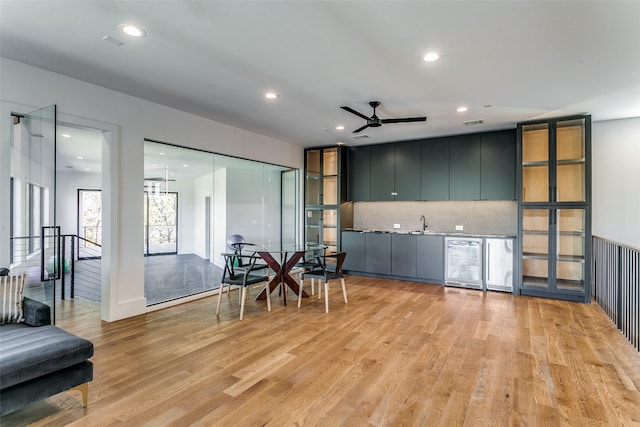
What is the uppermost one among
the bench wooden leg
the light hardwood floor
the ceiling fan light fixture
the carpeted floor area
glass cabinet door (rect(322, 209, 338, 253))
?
the ceiling fan light fixture

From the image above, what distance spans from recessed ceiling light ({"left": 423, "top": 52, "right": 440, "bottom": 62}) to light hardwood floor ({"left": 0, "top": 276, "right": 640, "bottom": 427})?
2682 millimetres

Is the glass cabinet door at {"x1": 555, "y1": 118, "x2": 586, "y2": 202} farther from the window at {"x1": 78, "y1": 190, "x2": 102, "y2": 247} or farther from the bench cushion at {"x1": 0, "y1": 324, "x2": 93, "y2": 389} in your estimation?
the window at {"x1": 78, "y1": 190, "x2": 102, "y2": 247}

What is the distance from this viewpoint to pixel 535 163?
5.14 m

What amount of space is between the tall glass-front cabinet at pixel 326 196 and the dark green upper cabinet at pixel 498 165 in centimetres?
266

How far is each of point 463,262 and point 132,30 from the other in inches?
217

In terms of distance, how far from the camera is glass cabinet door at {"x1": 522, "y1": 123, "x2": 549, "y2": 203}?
5.09 meters

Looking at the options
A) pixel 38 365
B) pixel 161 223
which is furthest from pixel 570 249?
pixel 38 365

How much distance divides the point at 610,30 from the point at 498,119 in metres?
2.55

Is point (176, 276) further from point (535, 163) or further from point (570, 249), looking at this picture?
point (570, 249)

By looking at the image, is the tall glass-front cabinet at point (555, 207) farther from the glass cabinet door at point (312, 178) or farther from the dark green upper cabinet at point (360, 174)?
the glass cabinet door at point (312, 178)

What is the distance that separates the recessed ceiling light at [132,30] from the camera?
2.48m

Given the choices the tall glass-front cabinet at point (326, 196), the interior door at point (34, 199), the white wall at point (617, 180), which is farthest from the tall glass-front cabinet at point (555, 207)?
the interior door at point (34, 199)

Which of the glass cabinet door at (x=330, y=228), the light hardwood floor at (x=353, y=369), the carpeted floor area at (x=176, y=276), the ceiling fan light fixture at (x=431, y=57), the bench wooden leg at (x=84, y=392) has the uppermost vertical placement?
the ceiling fan light fixture at (x=431, y=57)

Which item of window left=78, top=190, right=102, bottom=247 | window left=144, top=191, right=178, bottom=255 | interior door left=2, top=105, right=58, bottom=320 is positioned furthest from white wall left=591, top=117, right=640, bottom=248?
window left=78, top=190, right=102, bottom=247
